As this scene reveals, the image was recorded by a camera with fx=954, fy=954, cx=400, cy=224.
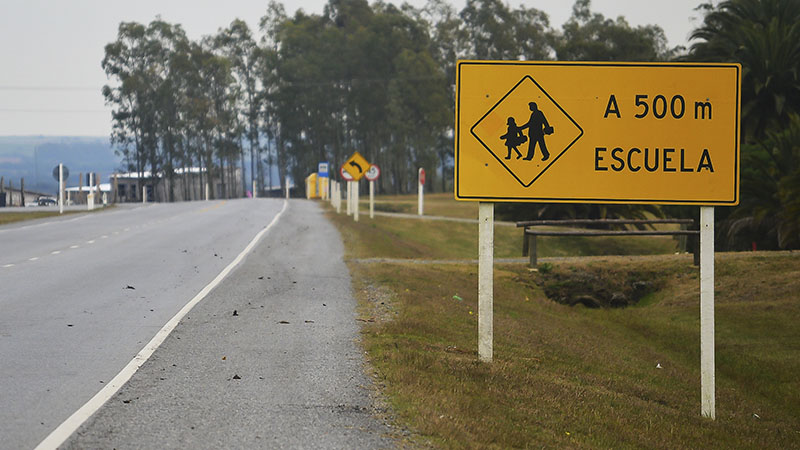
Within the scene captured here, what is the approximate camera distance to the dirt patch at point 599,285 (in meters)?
17.7

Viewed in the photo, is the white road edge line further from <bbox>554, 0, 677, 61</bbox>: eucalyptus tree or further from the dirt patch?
<bbox>554, 0, 677, 61</bbox>: eucalyptus tree

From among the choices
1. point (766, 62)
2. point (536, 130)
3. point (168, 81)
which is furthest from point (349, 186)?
point (168, 81)

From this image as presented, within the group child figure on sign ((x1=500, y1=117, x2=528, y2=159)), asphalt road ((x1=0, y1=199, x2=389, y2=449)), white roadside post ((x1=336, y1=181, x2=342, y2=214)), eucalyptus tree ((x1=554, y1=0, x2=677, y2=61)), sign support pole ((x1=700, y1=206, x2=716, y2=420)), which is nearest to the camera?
asphalt road ((x1=0, y1=199, x2=389, y2=449))

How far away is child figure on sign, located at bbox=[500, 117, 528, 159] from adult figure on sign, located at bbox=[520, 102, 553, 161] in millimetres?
49

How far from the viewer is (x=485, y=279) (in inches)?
359

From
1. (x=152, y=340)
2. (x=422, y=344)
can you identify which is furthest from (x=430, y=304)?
(x=152, y=340)

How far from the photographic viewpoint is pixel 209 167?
103250mm

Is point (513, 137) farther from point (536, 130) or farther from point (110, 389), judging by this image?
point (110, 389)

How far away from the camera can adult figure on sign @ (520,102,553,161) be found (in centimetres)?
900

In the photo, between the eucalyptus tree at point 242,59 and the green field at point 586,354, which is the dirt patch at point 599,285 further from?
the eucalyptus tree at point 242,59

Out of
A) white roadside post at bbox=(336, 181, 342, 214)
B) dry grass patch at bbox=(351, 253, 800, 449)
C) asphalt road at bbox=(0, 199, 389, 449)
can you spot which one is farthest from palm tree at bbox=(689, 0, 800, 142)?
asphalt road at bbox=(0, 199, 389, 449)

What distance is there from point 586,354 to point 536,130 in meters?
3.52

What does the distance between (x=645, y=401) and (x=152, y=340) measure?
195 inches

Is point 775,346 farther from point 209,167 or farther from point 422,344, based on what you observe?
point 209,167
